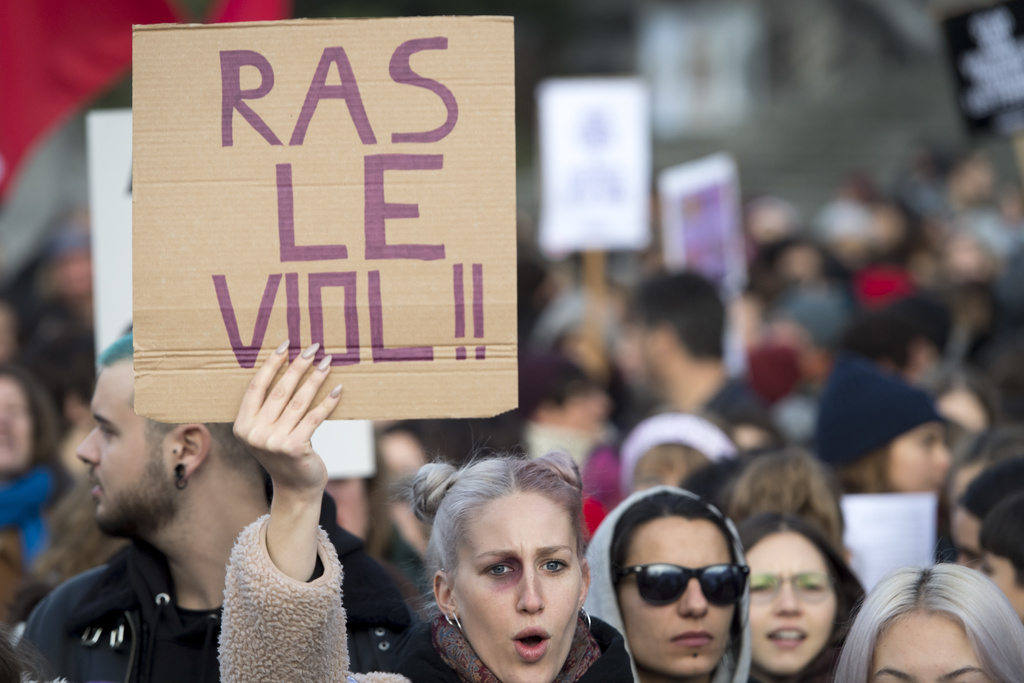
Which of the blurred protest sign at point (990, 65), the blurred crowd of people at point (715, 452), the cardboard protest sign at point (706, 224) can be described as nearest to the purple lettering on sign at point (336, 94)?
the blurred crowd of people at point (715, 452)

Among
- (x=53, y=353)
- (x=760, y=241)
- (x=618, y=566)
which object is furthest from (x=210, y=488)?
(x=760, y=241)

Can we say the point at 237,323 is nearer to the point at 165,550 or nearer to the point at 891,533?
the point at 165,550

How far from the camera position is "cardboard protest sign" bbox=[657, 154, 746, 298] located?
26.9 ft

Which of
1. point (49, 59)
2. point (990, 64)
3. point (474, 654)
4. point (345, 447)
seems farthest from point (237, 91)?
point (990, 64)

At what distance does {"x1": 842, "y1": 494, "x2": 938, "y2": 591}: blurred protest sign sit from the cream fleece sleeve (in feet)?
7.96

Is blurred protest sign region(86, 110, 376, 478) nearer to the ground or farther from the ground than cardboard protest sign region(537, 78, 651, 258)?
nearer to the ground

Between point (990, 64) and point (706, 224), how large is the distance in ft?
8.33

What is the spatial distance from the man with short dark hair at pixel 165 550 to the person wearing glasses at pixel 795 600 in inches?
45.0

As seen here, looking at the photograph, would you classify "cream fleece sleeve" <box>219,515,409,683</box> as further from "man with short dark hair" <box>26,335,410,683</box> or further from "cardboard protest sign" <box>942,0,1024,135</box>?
"cardboard protest sign" <box>942,0,1024,135</box>

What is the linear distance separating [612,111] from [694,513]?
5968mm

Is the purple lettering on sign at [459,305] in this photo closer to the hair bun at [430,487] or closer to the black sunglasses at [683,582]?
the hair bun at [430,487]

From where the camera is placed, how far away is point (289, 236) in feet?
8.07

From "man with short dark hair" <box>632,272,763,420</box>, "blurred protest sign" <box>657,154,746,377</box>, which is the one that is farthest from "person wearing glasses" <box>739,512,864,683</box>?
"blurred protest sign" <box>657,154,746,377</box>

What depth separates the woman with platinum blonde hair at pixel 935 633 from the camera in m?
2.69
